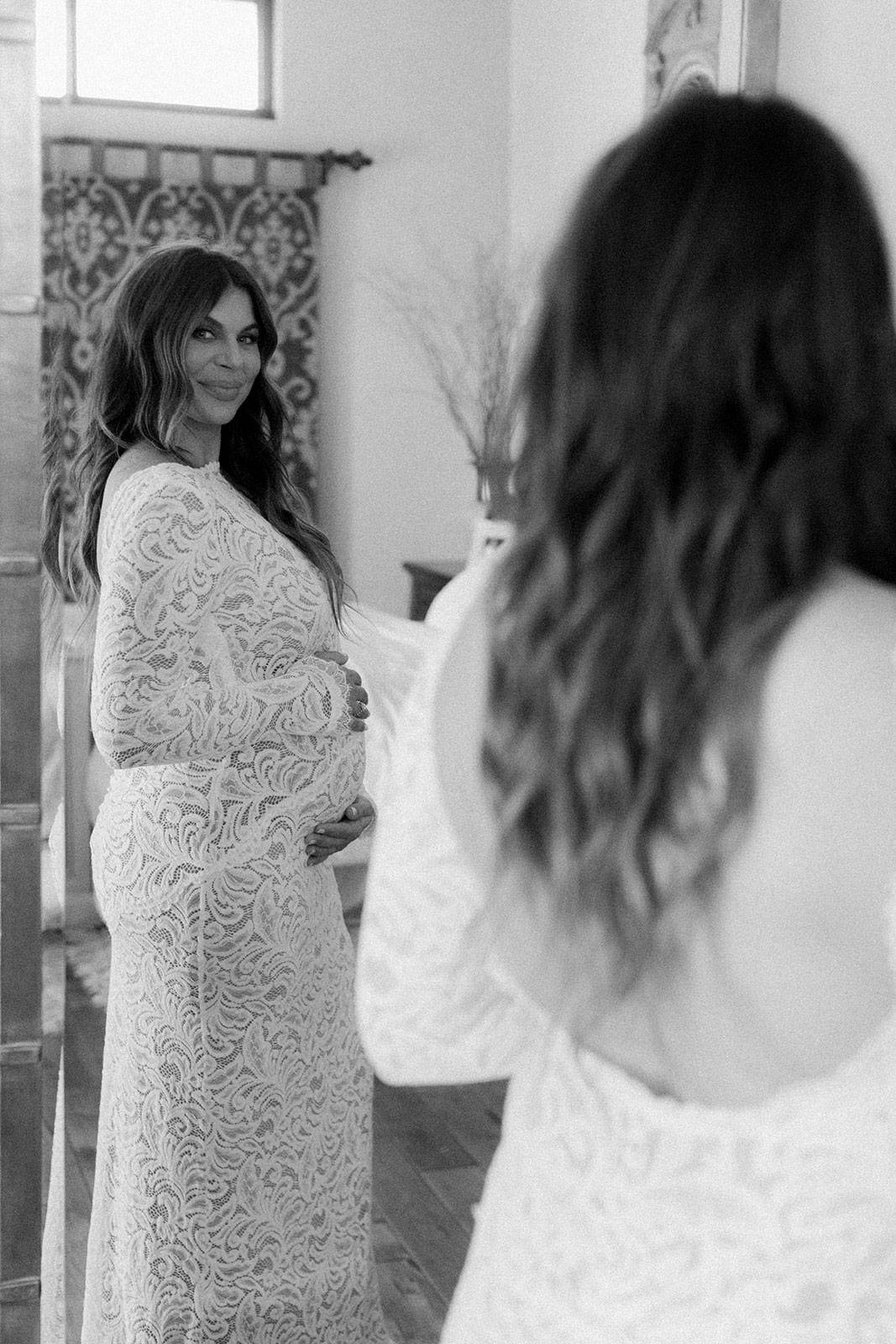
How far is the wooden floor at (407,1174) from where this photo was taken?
1.61 m

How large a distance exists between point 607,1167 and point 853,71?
6.50ft

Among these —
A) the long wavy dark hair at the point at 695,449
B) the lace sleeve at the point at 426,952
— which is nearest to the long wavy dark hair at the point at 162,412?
the lace sleeve at the point at 426,952

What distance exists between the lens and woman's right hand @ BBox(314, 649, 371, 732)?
168 centimetres

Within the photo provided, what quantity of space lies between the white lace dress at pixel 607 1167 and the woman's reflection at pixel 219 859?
2.40 feet

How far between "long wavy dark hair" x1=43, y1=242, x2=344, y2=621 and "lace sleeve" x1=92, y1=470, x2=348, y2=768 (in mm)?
38

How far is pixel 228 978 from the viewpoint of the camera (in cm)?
168

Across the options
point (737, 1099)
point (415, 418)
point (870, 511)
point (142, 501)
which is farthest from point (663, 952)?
point (415, 418)

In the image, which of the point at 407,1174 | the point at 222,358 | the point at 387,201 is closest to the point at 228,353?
the point at 222,358

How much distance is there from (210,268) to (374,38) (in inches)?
19.2

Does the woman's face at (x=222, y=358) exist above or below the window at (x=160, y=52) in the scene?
below

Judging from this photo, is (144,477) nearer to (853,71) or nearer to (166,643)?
(166,643)

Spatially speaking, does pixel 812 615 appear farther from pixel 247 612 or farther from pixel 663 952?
pixel 247 612

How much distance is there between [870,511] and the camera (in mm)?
683

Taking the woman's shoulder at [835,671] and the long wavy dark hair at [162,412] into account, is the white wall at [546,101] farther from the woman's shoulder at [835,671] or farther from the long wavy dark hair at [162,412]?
the woman's shoulder at [835,671]
